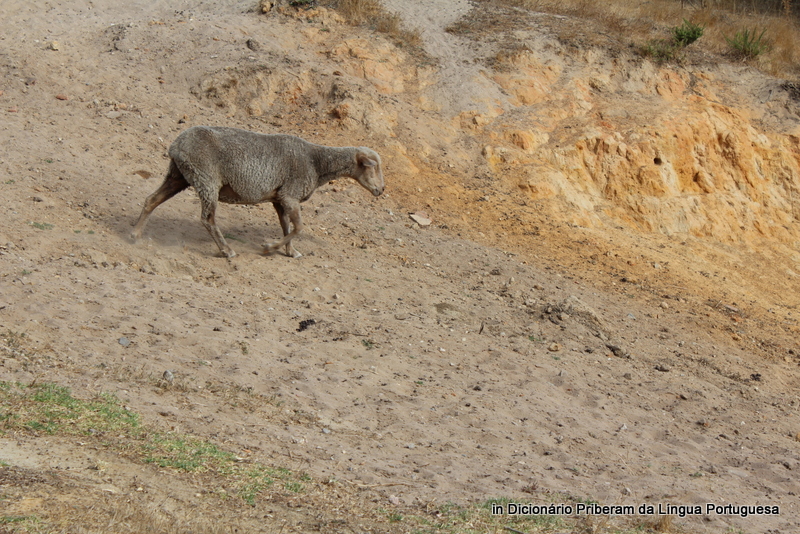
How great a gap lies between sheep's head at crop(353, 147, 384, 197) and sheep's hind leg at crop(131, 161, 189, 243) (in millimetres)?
2187

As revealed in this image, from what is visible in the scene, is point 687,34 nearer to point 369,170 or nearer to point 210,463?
point 369,170

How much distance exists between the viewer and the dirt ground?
5840 millimetres

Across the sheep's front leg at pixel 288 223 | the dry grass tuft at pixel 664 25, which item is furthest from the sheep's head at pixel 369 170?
the dry grass tuft at pixel 664 25

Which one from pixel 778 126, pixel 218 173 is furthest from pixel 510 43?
pixel 218 173

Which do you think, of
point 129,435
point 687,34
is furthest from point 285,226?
point 687,34

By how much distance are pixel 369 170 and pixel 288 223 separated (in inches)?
49.4

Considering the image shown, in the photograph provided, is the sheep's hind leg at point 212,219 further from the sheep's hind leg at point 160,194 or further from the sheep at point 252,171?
the sheep's hind leg at point 160,194

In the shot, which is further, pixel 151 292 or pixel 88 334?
pixel 151 292

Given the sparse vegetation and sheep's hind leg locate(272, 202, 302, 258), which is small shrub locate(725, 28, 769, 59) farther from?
the sparse vegetation

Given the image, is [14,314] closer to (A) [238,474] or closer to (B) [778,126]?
(A) [238,474]

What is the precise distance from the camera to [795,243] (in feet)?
49.2

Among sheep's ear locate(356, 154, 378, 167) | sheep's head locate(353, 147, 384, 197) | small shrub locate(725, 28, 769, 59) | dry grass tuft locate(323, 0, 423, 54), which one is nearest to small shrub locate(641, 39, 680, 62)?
small shrub locate(725, 28, 769, 59)

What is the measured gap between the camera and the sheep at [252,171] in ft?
29.4

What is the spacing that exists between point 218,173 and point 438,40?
8552 mm
